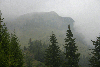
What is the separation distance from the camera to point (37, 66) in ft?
218

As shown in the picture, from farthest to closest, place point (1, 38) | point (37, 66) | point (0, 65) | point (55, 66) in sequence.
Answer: point (37, 66)
point (55, 66)
point (1, 38)
point (0, 65)

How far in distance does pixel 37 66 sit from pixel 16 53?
55987 millimetres

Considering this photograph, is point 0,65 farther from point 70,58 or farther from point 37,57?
point 37,57

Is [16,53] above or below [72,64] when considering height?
above

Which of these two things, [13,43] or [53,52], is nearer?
[13,43]

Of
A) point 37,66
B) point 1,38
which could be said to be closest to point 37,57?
point 37,66

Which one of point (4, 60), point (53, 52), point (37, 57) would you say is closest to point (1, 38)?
point (4, 60)

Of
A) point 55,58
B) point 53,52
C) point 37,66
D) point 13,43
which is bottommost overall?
point 37,66

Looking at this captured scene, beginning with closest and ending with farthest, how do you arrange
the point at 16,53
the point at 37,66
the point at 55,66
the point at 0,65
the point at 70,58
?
the point at 0,65
the point at 16,53
the point at 70,58
the point at 55,66
the point at 37,66

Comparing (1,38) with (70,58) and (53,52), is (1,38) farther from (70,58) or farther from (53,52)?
(70,58)

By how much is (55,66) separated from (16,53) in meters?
8.97

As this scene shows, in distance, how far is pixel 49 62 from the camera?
19.3 metres

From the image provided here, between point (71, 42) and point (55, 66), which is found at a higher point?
point (71, 42)

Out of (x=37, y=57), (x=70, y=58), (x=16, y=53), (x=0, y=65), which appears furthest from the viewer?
(x=37, y=57)
